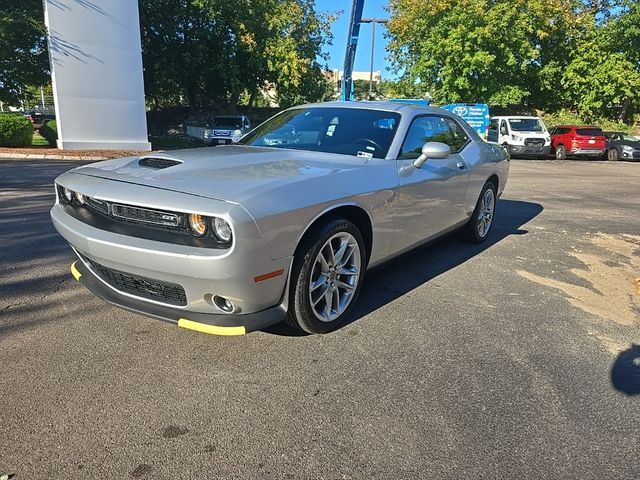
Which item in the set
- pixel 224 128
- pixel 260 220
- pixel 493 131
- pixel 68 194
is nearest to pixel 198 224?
pixel 260 220

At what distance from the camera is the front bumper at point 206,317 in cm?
257

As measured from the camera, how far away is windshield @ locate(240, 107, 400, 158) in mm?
3840

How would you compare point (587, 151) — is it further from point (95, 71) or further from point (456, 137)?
point (95, 71)

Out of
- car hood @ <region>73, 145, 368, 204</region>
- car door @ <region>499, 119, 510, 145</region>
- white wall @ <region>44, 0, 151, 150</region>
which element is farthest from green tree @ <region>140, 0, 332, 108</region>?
car hood @ <region>73, 145, 368, 204</region>

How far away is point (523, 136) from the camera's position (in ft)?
71.8

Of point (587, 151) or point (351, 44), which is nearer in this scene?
point (351, 44)

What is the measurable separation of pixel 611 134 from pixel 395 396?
2486cm

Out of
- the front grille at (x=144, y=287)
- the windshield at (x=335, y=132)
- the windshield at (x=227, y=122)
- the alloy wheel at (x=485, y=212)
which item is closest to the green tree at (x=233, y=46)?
the windshield at (x=227, y=122)

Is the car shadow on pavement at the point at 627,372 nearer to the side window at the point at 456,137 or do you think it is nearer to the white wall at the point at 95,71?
the side window at the point at 456,137

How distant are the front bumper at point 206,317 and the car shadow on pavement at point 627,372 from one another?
6.33ft

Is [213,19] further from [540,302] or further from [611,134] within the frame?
[540,302]

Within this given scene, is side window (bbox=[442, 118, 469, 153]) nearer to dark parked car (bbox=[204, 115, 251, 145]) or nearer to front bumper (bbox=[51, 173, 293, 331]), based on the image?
front bumper (bbox=[51, 173, 293, 331])

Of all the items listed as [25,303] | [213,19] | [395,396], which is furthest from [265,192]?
[213,19]

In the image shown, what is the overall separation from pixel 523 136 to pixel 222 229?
72.5 ft
